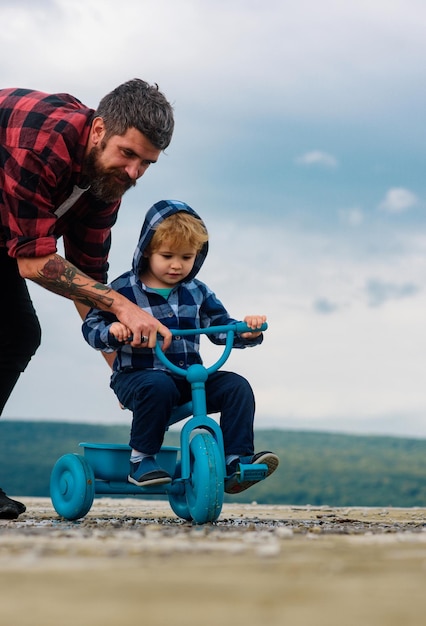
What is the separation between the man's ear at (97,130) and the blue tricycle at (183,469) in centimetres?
107

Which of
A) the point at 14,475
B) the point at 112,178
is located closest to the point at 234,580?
the point at 112,178

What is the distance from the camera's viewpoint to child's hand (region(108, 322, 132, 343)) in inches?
149

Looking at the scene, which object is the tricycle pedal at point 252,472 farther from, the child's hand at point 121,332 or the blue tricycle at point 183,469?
the child's hand at point 121,332

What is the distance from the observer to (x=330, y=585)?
5.58 feet

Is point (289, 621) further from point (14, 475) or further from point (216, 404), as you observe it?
point (14, 475)

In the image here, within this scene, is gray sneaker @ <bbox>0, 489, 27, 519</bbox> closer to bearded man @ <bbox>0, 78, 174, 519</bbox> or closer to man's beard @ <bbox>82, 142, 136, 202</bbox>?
bearded man @ <bbox>0, 78, 174, 519</bbox>

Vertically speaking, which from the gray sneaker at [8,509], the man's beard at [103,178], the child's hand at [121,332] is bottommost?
the gray sneaker at [8,509]

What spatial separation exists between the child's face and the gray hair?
1.76 feet

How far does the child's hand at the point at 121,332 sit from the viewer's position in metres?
3.78

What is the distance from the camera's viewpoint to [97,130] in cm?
415

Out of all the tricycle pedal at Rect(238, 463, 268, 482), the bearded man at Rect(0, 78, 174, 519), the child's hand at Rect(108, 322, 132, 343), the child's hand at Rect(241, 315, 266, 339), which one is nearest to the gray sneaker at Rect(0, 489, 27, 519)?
the bearded man at Rect(0, 78, 174, 519)

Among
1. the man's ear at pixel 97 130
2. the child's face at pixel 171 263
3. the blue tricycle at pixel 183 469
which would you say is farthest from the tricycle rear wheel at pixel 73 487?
the man's ear at pixel 97 130

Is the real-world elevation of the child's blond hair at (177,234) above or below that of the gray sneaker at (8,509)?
above

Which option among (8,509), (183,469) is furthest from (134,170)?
(8,509)
